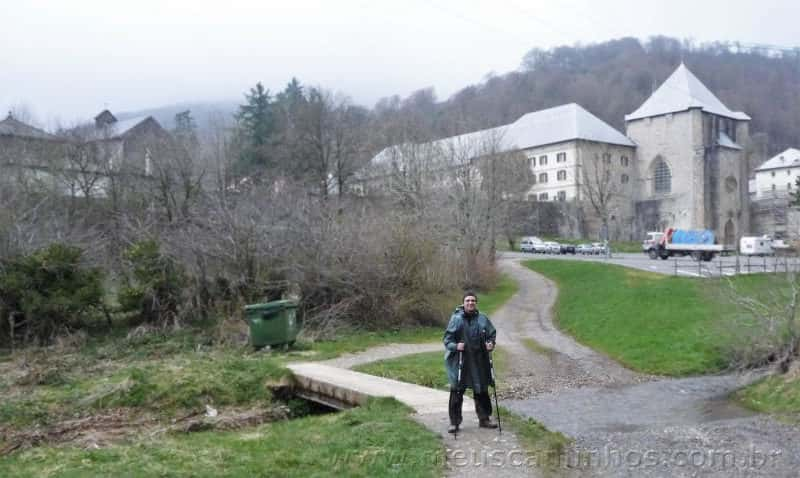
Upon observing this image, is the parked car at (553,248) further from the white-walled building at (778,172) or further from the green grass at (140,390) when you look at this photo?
the white-walled building at (778,172)

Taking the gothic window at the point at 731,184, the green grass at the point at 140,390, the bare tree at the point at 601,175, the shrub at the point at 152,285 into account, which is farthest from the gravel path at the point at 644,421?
the gothic window at the point at 731,184

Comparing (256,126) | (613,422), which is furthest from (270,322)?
(256,126)

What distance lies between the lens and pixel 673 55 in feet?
355

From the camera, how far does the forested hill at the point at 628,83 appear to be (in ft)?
309

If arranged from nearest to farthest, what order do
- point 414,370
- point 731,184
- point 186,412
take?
1. point 186,412
2. point 414,370
3. point 731,184

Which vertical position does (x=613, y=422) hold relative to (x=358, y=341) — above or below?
below

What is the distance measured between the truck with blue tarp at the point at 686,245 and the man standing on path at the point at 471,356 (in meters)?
44.0

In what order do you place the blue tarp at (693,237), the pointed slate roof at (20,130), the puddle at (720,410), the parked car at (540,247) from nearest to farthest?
1. the puddle at (720,410)
2. the pointed slate roof at (20,130)
3. the blue tarp at (693,237)
4. the parked car at (540,247)

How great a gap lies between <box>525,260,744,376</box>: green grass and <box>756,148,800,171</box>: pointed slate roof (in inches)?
3478

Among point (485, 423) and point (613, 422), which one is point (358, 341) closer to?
point (613, 422)

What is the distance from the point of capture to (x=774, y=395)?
47.7 ft

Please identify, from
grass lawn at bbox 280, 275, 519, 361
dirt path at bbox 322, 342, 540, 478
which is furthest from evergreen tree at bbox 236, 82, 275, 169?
dirt path at bbox 322, 342, 540, 478

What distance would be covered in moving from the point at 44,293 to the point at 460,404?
1568 cm

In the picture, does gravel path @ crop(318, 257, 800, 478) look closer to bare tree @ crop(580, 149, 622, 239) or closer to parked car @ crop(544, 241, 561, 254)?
parked car @ crop(544, 241, 561, 254)
